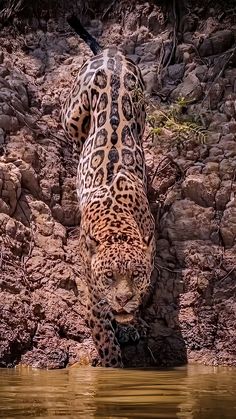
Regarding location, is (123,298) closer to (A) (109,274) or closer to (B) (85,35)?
(A) (109,274)

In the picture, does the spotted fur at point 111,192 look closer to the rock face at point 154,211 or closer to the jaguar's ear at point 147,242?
the jaguar's ear at point 147,242

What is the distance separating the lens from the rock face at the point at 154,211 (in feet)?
21.7

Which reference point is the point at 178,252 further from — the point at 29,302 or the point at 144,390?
the point at 144,390

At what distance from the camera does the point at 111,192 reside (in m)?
6.91

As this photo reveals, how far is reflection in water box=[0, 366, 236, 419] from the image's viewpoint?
11.8ft

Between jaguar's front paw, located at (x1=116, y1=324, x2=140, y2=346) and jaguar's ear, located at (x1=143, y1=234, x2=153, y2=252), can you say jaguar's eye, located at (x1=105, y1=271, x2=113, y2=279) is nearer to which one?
jaguar's ear, located at (x1=143, y1=234, x2=153, y2=252)

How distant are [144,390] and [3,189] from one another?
10.3 ft

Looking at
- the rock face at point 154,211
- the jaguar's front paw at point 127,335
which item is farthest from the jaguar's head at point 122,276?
the rock face at point 154,211

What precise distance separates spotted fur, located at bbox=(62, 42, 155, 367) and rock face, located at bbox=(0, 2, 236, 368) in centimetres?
30

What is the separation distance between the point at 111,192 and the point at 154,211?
88cm

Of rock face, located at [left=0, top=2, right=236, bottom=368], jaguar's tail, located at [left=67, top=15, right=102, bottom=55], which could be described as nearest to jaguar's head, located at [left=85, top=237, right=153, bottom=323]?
rock face, located at [left=0, top=2, right=236, bottom=368]

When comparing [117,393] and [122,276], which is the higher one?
[122,276]

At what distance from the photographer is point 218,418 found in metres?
3.42

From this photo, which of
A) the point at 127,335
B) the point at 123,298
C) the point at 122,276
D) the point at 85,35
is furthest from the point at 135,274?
the point at 85,35
